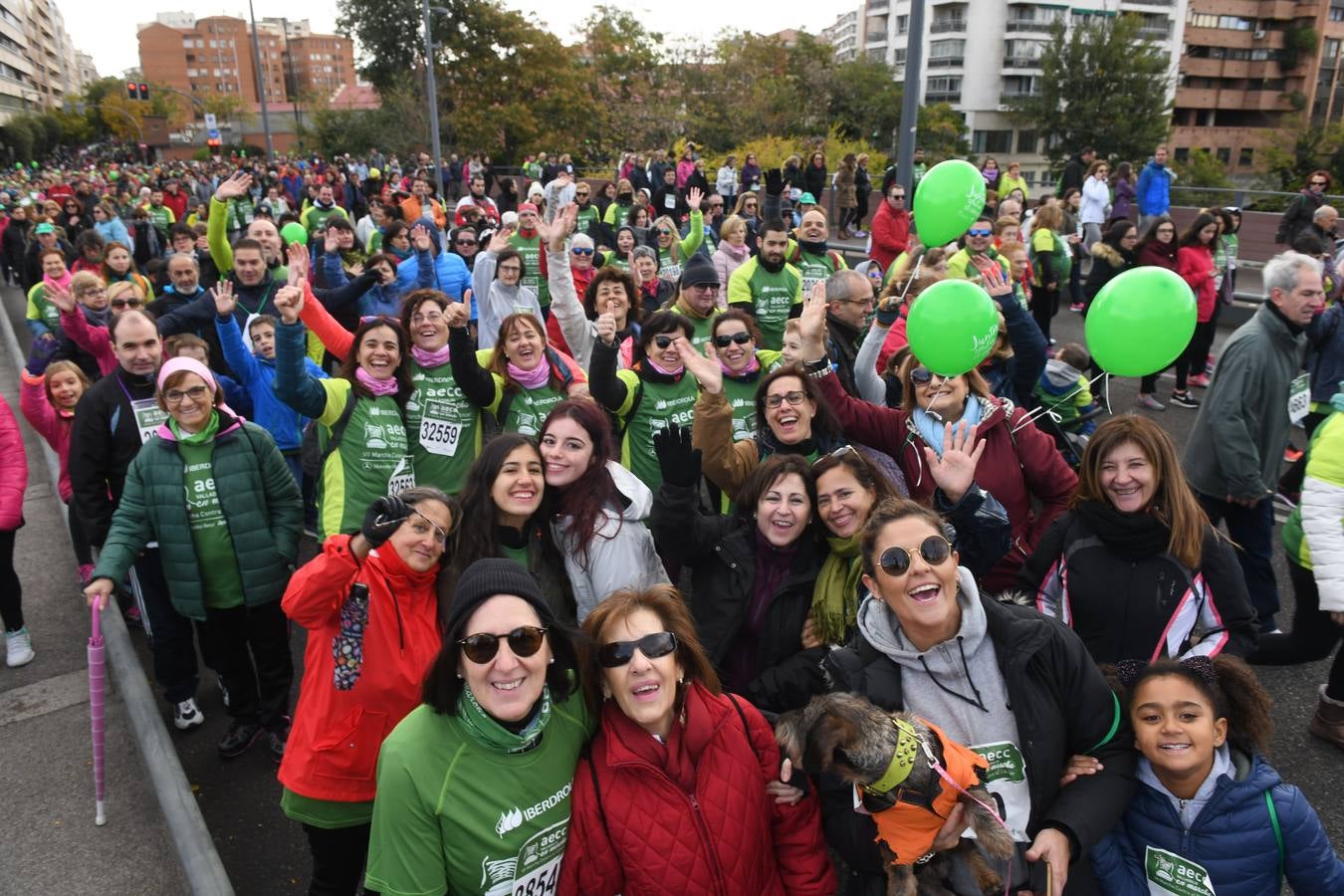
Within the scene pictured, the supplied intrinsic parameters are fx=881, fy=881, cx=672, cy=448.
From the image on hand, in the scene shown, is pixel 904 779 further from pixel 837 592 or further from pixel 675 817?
pixel 837 592

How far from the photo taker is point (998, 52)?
208ft

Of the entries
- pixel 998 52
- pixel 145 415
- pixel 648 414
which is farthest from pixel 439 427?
pixel 998 52

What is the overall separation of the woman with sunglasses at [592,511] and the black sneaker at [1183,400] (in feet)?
26.2

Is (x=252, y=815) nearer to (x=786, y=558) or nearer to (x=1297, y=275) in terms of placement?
(x=786, y=558)

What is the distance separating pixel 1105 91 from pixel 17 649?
51.6 m

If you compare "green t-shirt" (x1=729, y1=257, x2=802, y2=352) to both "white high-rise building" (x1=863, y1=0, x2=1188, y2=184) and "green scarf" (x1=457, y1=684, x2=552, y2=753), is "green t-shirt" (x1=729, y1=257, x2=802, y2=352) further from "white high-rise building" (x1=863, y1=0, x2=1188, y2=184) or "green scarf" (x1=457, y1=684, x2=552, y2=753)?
"white high-rise building" (x1=863, y1=0, x2=1188, y2=184)

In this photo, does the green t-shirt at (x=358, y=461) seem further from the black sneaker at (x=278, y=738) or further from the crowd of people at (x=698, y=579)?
the black sneaker at (x=278, y=738)

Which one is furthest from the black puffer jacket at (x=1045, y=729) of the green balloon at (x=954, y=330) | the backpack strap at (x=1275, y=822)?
the green balloon at (x=954, y=330)

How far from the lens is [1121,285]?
12.6 feet

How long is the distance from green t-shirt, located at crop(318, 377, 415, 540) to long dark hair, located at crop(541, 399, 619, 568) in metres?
1.27

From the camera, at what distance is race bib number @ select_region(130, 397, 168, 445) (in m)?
4.40

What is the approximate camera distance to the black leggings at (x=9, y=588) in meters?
4.79

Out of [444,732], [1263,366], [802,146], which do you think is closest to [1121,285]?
[1263,366]

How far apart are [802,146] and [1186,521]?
28.2m
